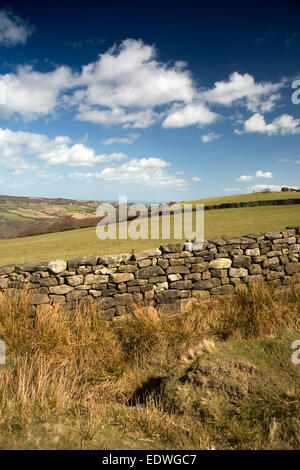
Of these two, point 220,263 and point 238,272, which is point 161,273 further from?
point 238,272

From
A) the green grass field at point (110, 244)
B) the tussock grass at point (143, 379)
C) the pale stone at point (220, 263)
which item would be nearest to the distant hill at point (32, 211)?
the green grass field at point (110, 244)

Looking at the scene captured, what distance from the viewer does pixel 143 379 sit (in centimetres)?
373

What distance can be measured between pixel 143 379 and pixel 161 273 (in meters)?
2.66

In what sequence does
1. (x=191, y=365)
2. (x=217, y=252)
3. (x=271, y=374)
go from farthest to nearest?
(x=217, y=252), (x=191, y=365), (x=271, y=374)

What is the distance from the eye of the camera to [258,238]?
22.7ft

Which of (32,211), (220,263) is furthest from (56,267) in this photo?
(32,211)

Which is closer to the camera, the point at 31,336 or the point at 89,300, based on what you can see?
the point at 31,336

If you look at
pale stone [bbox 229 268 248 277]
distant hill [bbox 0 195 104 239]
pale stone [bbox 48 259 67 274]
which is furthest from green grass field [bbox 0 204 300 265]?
distant hill [bbox 0 195 104 239]

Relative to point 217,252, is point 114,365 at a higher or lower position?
lower

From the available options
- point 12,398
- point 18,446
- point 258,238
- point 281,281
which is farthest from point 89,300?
point 281,281

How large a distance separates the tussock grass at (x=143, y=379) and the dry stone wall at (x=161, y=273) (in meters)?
0.42

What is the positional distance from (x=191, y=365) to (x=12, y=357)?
9.12 ft

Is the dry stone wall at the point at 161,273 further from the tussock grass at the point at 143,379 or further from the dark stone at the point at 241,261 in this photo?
the tussock grass at the point at 143,379
